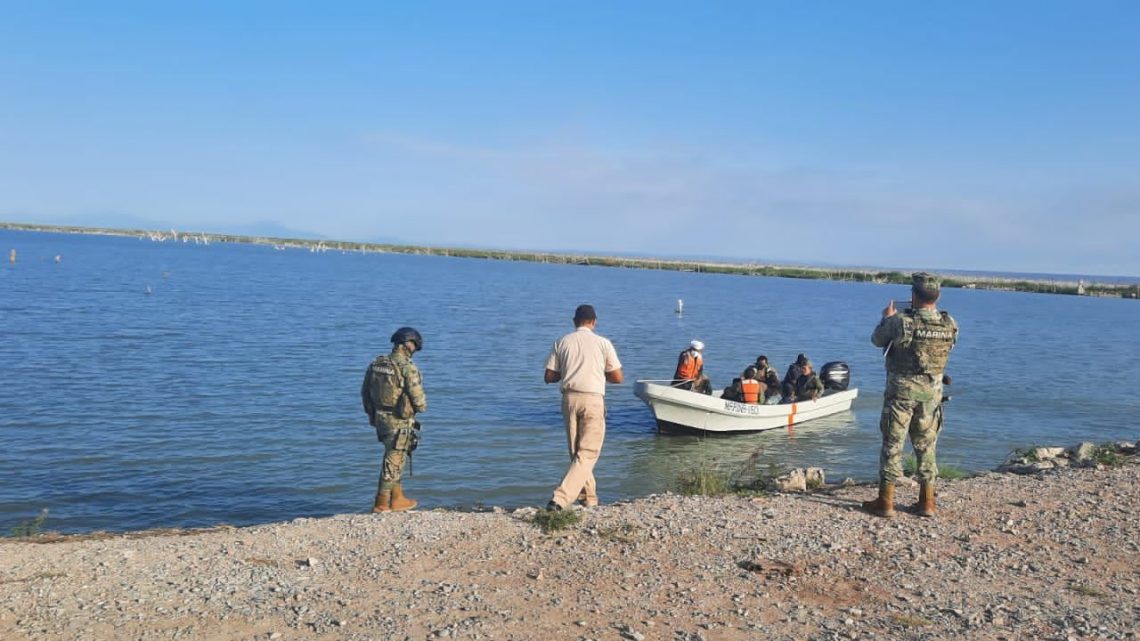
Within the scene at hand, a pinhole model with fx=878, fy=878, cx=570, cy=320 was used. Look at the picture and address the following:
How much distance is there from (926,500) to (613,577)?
363 centimetres

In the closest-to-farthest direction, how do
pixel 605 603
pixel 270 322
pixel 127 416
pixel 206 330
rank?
pixel 605 603
pixel 127 416
pixel 206 330
pixel 270 322

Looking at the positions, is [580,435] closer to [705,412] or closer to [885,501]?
[885,501]

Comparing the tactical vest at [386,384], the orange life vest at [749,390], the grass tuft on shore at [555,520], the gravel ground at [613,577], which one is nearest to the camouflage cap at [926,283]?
the gravel ground at [613,577]

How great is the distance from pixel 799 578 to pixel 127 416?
14754mm

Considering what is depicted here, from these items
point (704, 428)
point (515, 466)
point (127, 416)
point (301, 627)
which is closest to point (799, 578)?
point (301, 627)

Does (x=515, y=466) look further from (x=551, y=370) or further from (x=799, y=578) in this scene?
(x=799, y=578)

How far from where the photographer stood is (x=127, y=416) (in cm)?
1722

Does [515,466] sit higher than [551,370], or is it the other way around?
[551,370]

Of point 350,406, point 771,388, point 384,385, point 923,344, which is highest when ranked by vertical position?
point 923,344

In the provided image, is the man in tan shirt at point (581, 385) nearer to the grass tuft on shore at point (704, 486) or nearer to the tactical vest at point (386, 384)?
the tactical vest at point (386, 384)

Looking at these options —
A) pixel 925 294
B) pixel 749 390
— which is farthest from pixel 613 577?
pixel 749 390

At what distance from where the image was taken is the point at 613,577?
6.72 m

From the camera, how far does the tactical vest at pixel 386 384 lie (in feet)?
28.7

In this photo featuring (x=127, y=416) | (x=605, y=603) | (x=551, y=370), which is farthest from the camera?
(x=127, y=416)
